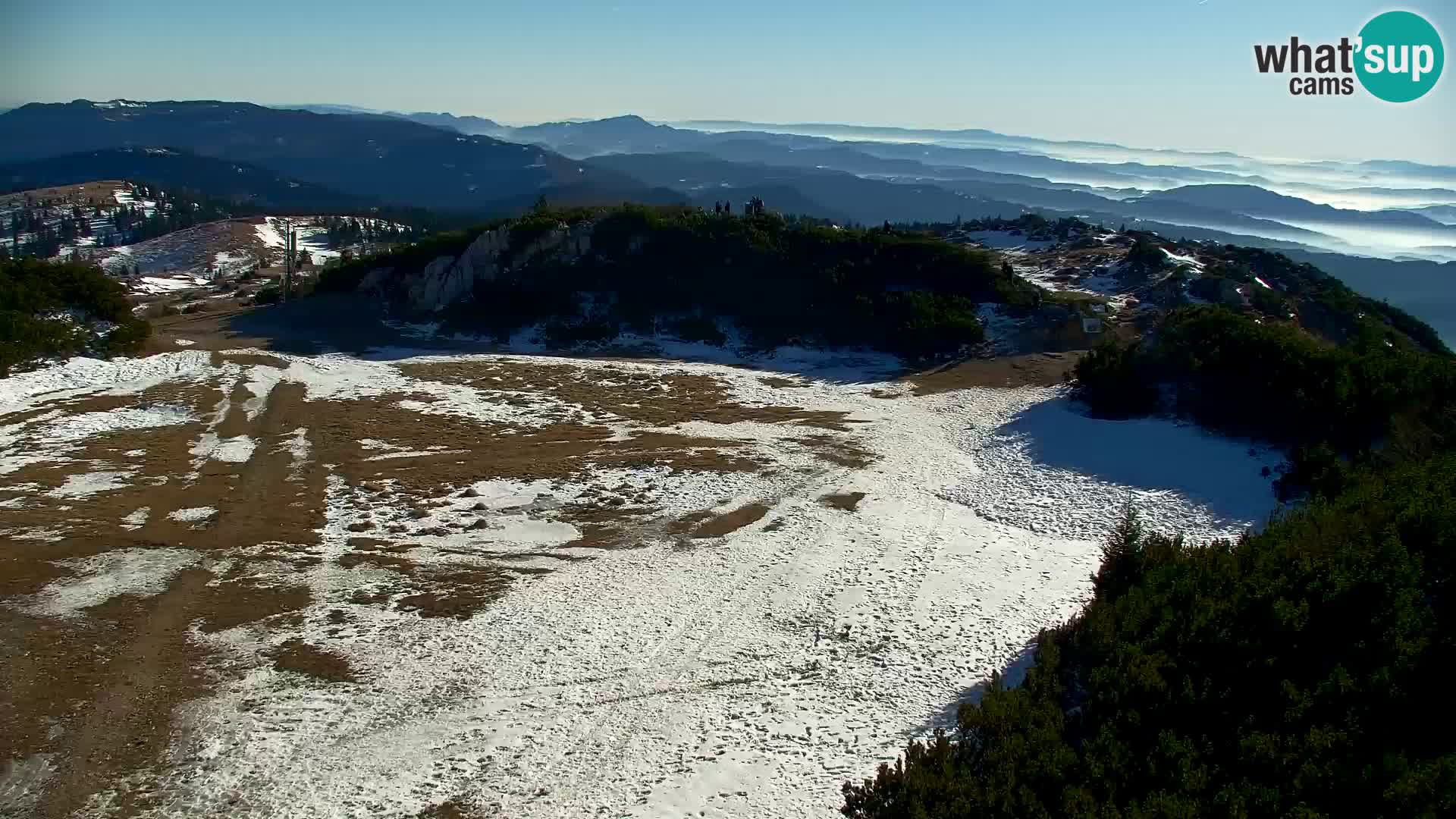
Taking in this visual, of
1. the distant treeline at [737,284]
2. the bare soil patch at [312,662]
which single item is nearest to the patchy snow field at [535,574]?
the bare soil patch at [312,662]

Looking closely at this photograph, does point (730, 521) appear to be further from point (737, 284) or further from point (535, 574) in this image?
point (737, 284)

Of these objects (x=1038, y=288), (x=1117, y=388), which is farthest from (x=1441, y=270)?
(x=1117, y=388)

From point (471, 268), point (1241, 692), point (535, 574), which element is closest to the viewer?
point (1241, 692)

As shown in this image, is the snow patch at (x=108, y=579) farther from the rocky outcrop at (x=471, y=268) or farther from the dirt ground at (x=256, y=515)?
the rocky outcrop at (x=471, y=268)

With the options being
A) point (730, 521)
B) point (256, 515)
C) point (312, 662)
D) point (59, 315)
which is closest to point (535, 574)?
point (312, 662)

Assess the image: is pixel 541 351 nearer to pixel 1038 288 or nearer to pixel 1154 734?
pixel 1038 288

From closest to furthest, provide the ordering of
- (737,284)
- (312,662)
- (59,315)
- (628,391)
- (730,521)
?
(312,662)
(730,521)
(628,391)
(59,315)
(737,284)
